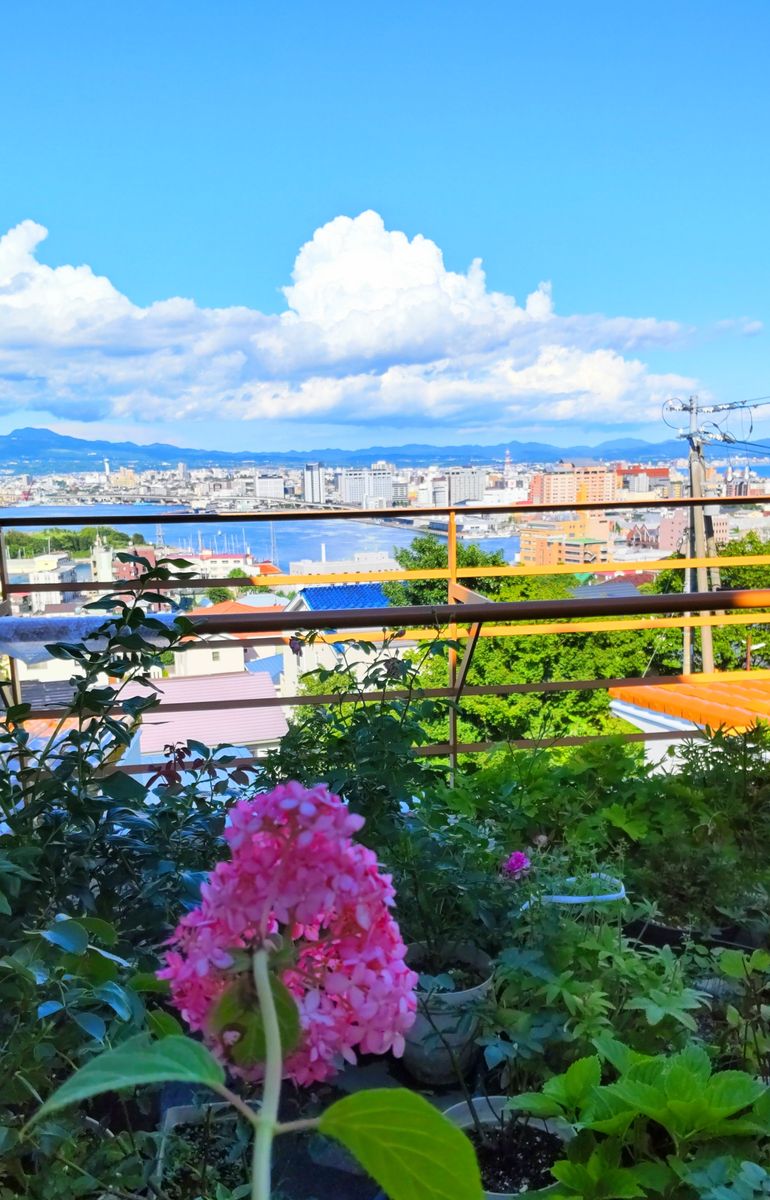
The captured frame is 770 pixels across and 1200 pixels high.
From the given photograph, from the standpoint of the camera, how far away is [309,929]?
1.17 ft

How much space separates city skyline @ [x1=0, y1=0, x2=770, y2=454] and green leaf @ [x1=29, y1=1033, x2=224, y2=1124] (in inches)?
1243

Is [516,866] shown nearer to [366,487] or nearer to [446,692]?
[446,692]

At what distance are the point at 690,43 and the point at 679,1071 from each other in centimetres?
3786

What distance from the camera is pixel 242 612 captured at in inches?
74.3

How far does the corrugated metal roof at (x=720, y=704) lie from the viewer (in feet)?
6.90

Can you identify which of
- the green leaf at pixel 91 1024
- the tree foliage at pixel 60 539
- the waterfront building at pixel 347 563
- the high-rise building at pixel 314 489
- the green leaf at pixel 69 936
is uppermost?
the high-rise building at pixel 314 489

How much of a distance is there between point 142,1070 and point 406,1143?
0.09 metres

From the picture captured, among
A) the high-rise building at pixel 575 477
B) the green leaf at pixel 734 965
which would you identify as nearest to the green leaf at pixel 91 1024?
the green leaf at pixel 734 965

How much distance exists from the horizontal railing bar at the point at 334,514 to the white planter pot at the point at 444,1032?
184cm

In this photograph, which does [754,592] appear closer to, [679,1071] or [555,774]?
[555,774]

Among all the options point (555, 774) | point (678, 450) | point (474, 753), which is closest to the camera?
point (555, 774)

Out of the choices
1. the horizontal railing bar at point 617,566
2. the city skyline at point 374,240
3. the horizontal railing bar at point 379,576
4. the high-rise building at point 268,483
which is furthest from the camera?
the city skyline at point 374,240

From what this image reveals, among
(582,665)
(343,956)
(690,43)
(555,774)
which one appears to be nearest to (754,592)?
(555,774)

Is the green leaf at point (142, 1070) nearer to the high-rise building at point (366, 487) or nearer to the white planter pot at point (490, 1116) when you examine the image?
the white planter pot at point (490, 1116)
